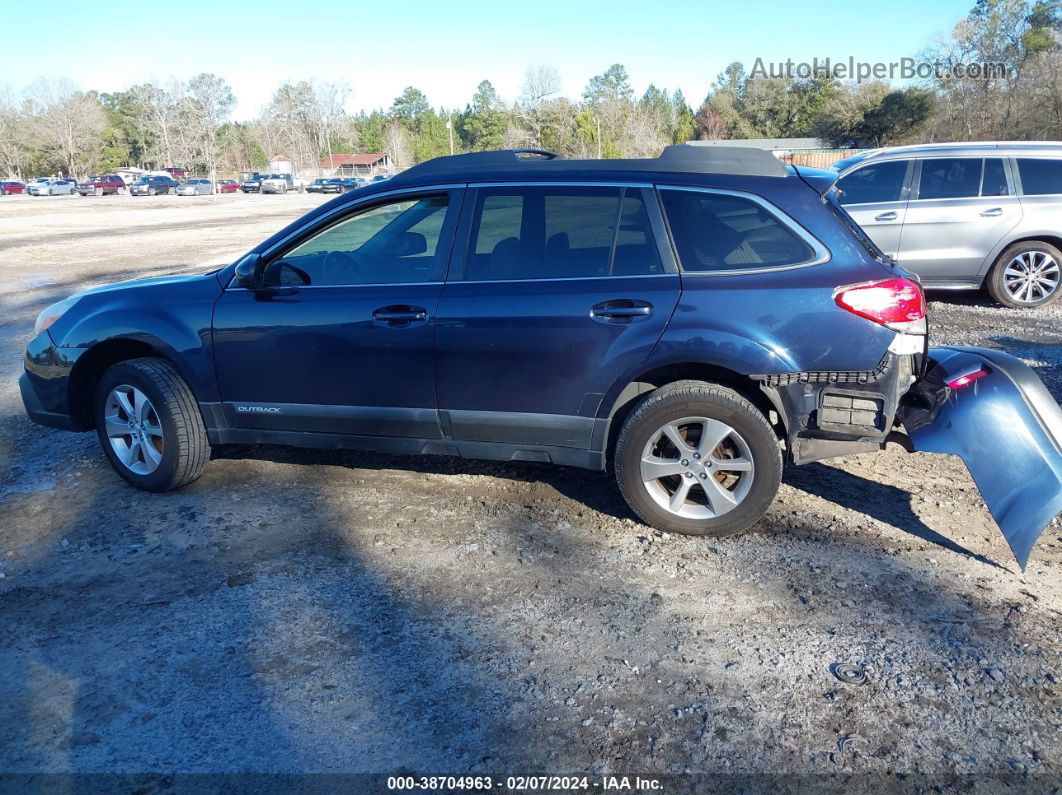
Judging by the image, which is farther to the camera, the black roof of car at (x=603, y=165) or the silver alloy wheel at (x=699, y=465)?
the black roof of car at (x=603, y=165)

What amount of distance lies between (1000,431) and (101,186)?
74069 millimetres

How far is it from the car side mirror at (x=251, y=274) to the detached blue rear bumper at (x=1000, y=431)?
138 inches

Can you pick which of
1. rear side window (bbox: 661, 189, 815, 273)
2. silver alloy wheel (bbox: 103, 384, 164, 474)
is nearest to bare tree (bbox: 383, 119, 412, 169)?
silver alloy wheel (bbox: 103, 384, 164, 474)

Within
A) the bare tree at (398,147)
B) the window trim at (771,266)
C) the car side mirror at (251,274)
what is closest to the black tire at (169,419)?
the car side mirror at (251,274)

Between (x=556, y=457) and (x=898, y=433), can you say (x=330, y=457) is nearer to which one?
(x=556, y=457)

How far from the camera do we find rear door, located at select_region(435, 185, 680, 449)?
13.1ft

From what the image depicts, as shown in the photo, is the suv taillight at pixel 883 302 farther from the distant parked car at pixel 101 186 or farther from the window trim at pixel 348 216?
the distant parked car at pixel 101 186

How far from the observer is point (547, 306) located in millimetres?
4059

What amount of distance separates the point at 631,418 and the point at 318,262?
1.97 m

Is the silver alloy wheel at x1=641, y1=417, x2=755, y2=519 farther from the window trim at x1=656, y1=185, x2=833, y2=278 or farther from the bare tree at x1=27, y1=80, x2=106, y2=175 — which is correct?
the bare tree at x1=27, y1=80, x2=106, y2=175

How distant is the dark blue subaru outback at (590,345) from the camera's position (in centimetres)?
384

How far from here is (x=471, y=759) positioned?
8.66 feet

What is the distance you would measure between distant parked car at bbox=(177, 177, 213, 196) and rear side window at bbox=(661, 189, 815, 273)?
68696 mm

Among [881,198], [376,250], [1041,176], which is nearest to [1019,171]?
[1041,176]
